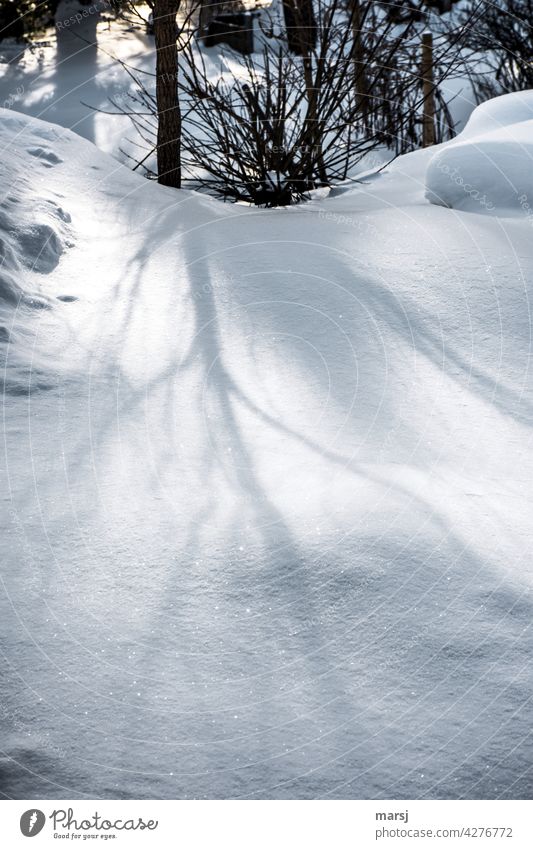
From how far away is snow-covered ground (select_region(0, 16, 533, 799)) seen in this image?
235 centimetres

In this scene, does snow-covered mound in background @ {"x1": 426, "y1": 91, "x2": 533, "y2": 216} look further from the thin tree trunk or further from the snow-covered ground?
the thin tree trunk

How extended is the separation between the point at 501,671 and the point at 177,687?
2.87 feet

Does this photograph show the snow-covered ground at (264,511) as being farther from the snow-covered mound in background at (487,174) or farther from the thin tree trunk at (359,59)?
the thin tree trunk at (359,59)

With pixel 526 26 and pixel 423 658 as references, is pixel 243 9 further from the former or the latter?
pixel 423 658

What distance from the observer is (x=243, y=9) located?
61.5ft

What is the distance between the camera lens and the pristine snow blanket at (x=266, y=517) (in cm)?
235

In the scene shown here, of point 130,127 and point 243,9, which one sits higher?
point 243,9

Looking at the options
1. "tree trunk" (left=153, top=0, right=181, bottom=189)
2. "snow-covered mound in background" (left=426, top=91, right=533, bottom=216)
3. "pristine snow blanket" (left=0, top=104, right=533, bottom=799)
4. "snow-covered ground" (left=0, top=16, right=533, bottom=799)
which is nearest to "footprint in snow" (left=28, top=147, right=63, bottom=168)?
"snow-covered ground" (left=0, top=16, right=533, bottom=799)

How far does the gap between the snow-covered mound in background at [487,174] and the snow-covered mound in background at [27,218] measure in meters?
2.64

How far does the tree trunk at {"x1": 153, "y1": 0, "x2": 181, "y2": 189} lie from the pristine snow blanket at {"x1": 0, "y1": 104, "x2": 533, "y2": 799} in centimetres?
201

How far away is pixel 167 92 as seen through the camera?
7336 mm

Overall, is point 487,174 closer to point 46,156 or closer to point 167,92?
point 167,92

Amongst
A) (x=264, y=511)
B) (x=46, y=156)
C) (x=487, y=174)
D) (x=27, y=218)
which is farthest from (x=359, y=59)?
(x=264, y=511)
